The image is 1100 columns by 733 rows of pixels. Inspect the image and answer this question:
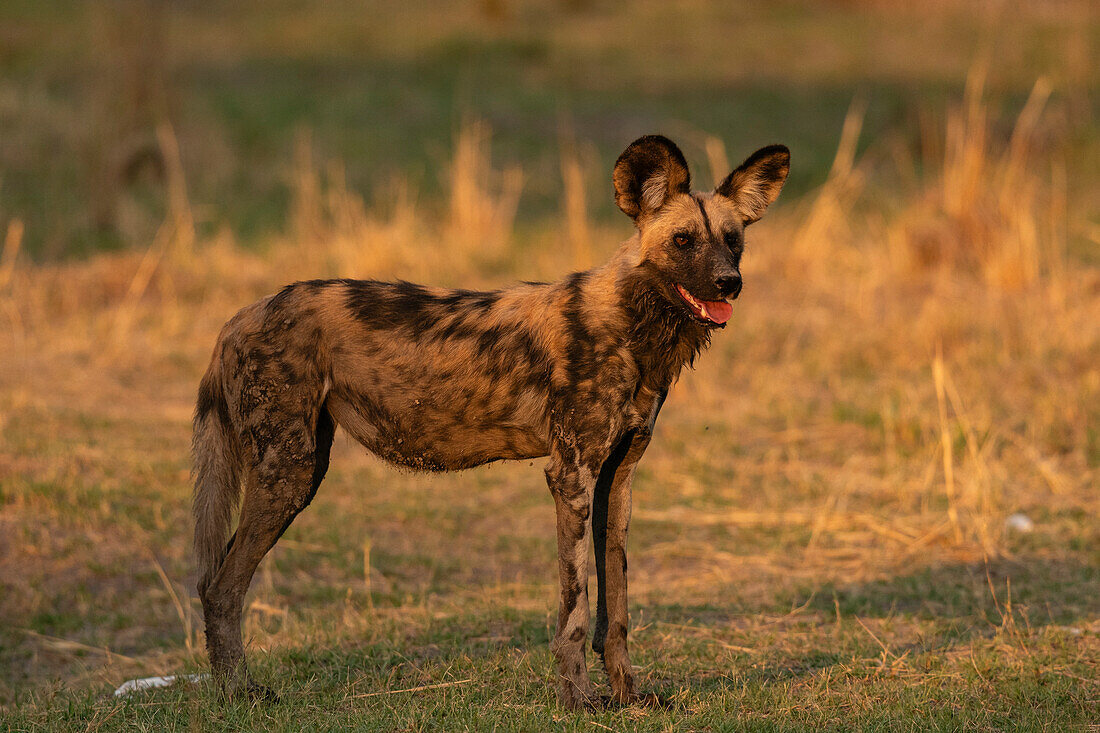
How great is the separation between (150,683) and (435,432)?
1.38 metres

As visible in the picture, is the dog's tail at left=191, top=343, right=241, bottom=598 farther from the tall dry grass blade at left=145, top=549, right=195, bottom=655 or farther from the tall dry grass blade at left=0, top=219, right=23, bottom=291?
the tall dry grass blade at left=0, top=219, right=23, bottom=291

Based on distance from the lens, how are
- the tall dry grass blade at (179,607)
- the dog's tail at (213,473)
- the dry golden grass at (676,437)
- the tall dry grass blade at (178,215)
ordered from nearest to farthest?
the dog's tail at (213,473), the tall dry grass blade at (179,607), the dry golden grass at (676,437), the tall dry grass blade at (178,215)

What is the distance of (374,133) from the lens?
16250 mm

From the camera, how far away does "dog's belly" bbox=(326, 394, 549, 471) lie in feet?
12.7

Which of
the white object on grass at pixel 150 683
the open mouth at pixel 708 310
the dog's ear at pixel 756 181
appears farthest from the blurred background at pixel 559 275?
the dog's ear at pixel 756 181

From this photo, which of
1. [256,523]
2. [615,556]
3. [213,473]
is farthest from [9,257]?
[615,556]

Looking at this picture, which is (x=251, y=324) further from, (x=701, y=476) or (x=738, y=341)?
(x=738, y=341)

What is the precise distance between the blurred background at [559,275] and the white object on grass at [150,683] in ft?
0.58

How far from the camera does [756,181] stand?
12.9 ft

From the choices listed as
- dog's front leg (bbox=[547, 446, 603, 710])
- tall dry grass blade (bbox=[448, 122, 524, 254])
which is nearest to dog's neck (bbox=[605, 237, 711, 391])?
dog's front leg (bbox=[547, 446, 603, 710])

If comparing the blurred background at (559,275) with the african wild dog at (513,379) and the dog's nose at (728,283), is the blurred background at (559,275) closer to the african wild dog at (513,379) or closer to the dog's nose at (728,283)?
the african wild dog at (513,379)

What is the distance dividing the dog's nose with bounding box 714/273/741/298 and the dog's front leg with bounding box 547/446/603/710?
619 mm

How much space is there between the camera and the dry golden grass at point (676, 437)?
5.51 meters

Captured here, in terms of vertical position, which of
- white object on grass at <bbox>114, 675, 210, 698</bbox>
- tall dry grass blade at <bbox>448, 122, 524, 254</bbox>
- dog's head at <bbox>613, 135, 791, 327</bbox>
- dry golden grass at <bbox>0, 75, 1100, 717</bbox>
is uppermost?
tall dry grass blade at <bbox>448, 122, 524, 254</bbox>
